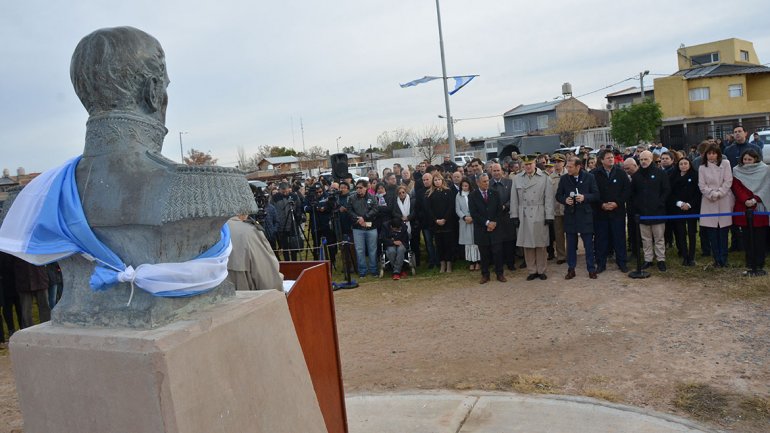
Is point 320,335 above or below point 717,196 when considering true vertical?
below

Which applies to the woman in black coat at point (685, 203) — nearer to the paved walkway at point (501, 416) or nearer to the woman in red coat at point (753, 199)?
the woman in red coat at point (753, 199)

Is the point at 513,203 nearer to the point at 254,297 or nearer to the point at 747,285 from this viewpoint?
the point at 747,285

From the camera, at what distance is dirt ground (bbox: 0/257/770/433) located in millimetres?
4867

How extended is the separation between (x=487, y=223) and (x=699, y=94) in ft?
116

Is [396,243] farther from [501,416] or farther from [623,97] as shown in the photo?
[623,97]

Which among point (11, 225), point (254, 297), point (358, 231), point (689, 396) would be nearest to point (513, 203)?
point (358, 231)

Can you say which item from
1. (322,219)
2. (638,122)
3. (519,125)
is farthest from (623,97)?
(322,219)

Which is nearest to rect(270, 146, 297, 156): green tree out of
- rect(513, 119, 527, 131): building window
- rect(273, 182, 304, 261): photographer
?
rect(513, 119, 527, 131): building window

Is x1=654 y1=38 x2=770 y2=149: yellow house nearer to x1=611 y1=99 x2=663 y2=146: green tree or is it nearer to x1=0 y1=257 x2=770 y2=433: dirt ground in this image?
x1=611 y1=99 x2=663 y2=146: green tree

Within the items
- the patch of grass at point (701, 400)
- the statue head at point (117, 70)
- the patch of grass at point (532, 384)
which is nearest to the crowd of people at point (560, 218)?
the patch of grass at point (701, 400)

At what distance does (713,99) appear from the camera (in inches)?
1484

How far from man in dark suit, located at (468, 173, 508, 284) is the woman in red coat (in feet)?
11.0

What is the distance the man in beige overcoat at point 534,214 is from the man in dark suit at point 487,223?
0.33m

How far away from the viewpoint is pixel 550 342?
20.7 feet
